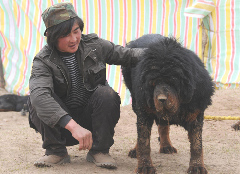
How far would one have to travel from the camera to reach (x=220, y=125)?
5.53 metres

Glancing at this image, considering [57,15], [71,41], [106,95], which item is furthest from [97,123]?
[57,15]

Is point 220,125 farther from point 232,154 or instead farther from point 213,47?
point 213,47

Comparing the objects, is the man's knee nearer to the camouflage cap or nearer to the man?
the man

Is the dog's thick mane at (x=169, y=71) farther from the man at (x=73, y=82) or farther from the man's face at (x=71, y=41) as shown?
the man's face at (x=71, y=41)

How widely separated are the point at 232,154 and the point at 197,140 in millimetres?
871

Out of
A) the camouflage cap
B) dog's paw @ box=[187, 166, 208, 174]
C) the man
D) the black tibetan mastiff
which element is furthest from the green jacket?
dog's paw @ box=[187, 166, 208, 174]

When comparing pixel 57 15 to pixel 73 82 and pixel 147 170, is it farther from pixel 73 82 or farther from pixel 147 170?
pixel 147 170

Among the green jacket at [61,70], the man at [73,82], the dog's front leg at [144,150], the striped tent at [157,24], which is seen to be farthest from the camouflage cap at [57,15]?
the striped tent at [157,24]

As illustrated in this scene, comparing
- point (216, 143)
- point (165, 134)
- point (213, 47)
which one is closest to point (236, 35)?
point (213, 47)

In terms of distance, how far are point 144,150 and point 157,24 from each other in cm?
456

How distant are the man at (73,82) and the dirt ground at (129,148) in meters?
0.17

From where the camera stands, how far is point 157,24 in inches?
297

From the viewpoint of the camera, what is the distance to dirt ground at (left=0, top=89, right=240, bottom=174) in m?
3.56

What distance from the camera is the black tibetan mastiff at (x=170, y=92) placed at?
9.81 ft
